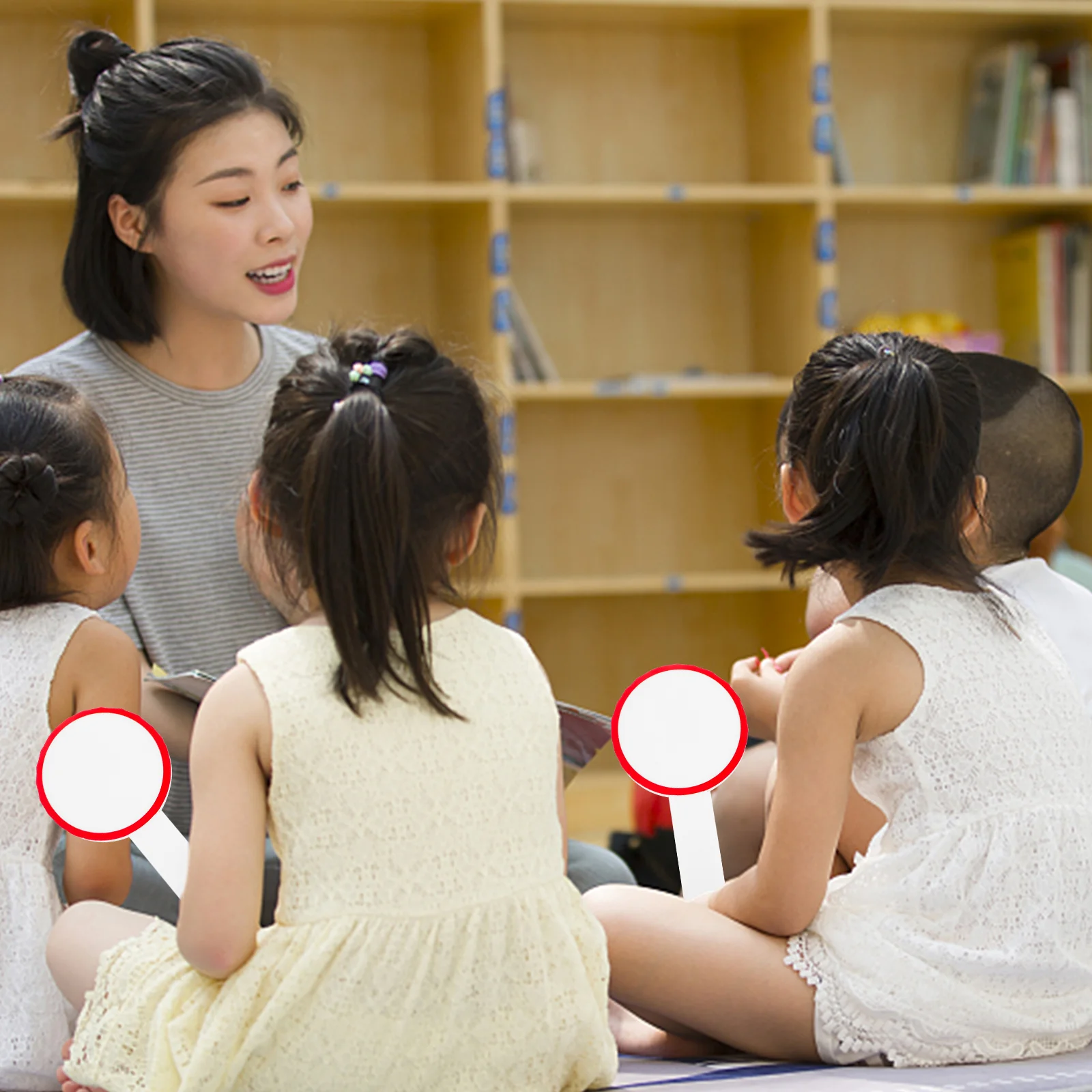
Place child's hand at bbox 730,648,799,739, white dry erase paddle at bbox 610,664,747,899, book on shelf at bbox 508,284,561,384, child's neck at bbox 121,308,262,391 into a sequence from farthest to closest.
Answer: book on shelf at bbox 508,284,561,384
child's neck at bbox 121,308,262,391
child's hand at bbox 730,648,799,739
white dry erase paddle at bbox 610,664,747,899

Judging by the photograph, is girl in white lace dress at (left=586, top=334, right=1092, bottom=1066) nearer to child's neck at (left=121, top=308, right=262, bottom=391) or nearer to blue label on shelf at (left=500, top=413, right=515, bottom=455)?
child's neck at (left=121, top=308, right=262, bottom=391)

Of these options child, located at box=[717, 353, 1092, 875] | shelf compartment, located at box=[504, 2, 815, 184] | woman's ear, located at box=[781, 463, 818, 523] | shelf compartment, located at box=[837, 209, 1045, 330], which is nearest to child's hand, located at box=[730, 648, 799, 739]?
child, located at box=[717, 353, 1092, 875]

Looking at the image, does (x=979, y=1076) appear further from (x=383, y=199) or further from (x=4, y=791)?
(x=383, y=199)

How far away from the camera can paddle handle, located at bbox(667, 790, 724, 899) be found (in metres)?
1.02

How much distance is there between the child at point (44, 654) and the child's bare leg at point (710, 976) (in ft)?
1.23

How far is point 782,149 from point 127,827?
8.74ft

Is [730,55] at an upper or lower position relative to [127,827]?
upper

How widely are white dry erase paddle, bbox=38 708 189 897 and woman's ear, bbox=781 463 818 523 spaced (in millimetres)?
478

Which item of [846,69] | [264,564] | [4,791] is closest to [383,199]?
[846,69]

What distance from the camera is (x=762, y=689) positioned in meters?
1.18

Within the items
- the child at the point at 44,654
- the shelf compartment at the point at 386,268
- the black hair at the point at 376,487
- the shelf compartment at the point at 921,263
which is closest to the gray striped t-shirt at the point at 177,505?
the child at the point at 44,654

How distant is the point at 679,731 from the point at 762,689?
0.80 ft

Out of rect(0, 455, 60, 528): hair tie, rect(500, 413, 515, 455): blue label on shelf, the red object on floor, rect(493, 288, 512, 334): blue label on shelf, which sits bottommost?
the red object on floor

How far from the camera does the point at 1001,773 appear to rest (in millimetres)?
993
